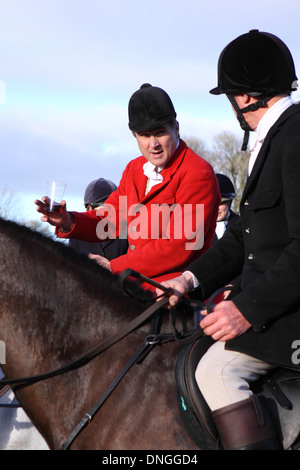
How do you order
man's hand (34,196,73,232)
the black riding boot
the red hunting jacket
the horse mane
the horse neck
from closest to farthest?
the black riding boot, the horse neck, the horse mane, man's hand (34,196,73,232), the red hunting jacket

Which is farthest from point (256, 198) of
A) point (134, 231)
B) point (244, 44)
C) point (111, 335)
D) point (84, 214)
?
point (84, 214)

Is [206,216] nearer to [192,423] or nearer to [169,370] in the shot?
[169,370]

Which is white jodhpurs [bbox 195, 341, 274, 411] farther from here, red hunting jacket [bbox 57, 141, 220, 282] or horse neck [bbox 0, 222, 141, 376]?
red hunting jacket [bbox 57, 141, 220, 282]

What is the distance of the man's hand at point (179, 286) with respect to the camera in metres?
3.50

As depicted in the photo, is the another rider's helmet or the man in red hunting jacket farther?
the man in red hunting jacket

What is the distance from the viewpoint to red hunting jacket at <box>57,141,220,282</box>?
14.6 feet

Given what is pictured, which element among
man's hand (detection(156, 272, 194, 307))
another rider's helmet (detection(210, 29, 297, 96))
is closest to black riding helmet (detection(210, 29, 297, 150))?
another rider's helmet (detection(210, 29, 297, 96))

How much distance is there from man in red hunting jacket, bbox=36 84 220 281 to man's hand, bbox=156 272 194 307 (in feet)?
2.44

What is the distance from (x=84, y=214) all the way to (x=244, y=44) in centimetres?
204

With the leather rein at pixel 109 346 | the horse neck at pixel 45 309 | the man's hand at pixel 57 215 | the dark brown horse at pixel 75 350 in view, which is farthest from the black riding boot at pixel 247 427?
the man's hand at pixel 57 215

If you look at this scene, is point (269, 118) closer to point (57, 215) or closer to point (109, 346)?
point (109, 346)

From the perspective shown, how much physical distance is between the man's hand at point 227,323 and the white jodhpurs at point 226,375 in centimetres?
10

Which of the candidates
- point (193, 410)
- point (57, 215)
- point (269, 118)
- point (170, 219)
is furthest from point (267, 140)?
point (57, 215)

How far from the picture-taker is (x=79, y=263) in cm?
363
